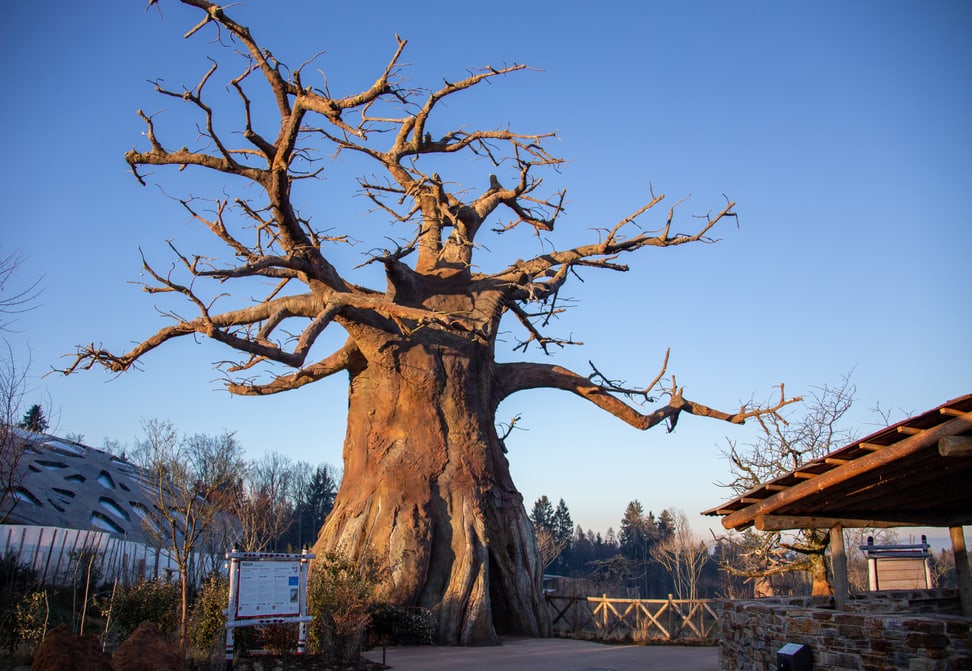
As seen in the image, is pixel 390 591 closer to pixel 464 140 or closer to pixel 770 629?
pixel 770 629

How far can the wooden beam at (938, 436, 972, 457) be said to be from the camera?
5.88 m

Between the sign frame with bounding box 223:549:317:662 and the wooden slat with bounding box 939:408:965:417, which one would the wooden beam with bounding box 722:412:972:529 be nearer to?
the wooden slat with bounding box 939:408:965:417

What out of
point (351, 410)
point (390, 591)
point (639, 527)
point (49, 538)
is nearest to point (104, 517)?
point (49, 538)

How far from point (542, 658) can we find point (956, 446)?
6834 millimetres

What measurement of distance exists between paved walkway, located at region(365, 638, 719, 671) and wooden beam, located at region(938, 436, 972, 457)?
575 centimetres

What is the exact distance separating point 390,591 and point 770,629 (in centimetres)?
622

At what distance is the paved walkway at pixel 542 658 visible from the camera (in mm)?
9945

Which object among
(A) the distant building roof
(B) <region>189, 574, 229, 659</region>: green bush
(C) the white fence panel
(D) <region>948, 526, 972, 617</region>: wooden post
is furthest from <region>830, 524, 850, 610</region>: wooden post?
(A) the distant building roof

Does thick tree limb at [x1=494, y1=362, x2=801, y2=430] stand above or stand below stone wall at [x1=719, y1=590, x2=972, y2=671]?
above

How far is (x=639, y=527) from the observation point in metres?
70.7

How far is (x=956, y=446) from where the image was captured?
5.89 m

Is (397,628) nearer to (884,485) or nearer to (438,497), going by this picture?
(438,497)

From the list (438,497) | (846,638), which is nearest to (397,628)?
(438,497)

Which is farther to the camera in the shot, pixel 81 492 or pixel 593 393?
pixel 81 492
